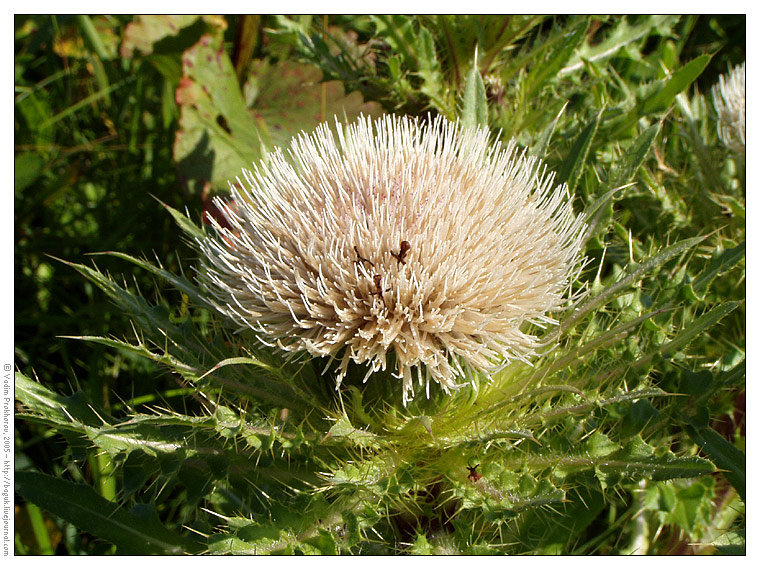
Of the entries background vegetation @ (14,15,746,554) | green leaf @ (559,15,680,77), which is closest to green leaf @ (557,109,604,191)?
background vegetation @ (14,15,746,554)

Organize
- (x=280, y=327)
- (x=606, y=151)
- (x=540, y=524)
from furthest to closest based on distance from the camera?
(x=606, y=151) < (x=540, y=524) < (x=280, y=327)

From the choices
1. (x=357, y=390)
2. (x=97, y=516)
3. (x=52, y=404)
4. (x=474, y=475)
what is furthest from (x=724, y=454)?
(x=52, y=404)

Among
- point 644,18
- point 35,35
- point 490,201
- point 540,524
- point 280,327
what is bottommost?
point 540,524

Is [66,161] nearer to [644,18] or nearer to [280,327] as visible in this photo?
[280,327]

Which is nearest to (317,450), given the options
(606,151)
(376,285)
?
(376,285)

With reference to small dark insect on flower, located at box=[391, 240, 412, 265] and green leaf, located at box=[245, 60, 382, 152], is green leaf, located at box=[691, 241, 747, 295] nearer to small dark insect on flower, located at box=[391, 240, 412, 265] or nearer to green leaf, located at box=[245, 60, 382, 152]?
small dark insect on flower, located at box=[391, 240, 412, 265]

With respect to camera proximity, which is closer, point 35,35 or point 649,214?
point 649,214
